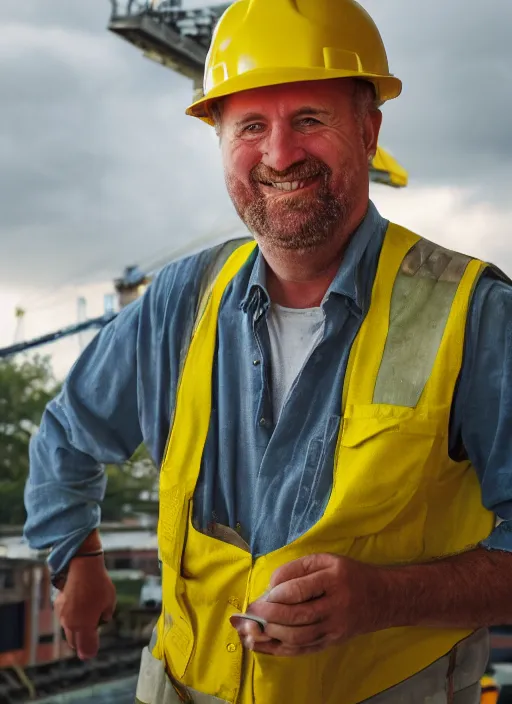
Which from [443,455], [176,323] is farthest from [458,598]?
[176,323]

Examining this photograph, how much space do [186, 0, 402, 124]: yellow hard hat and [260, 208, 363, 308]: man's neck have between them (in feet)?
0.79

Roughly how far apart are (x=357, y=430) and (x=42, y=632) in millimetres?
1811

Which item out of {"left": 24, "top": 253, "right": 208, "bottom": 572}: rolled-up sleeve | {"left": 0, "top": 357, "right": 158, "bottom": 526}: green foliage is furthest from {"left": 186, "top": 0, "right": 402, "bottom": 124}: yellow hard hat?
{"left": 0, "top": 357, "right": 158, "bottom": 526}: green foliage

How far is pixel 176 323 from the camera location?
151 centimetres

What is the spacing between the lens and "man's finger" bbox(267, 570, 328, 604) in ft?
3.62

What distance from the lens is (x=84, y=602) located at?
5.41 ft

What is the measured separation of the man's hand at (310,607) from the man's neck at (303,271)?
451 mm

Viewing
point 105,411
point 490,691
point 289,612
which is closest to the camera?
point 289,612

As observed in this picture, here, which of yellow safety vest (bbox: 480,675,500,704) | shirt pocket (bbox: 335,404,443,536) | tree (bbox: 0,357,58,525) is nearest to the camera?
shirt pocket (bbox: 335,404,443,536)

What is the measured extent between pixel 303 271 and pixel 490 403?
36 cm

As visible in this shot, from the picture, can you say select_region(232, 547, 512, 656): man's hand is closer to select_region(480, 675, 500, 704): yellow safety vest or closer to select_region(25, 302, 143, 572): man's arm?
select_region(25, 302, 143, 572): man's arm

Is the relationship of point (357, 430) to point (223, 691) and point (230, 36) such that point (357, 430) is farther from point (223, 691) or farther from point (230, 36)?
point (230, 36)

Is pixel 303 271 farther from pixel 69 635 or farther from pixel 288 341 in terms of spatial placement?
pixel 69 635

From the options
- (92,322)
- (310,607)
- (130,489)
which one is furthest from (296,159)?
(130,489)
